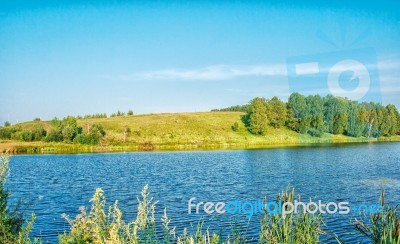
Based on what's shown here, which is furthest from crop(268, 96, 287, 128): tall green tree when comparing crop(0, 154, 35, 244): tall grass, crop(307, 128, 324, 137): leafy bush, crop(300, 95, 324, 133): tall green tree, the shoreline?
crop(0, 154, 35, 244): tall grass

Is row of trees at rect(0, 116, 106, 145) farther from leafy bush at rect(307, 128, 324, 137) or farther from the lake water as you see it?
leafy bush at rect(307, 128, 324, 137)

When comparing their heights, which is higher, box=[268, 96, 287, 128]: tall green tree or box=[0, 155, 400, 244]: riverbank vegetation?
box=[268, 96, 287, 128]: tall green tree

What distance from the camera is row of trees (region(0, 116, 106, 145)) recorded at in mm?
93812

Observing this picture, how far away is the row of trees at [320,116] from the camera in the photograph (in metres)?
48.3

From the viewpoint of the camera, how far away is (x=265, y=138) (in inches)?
4149

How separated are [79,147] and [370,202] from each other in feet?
238

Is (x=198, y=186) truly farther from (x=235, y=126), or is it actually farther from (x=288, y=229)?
(x=235, y=126)

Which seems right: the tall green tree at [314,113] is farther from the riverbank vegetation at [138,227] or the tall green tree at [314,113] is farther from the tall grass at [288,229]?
the riverbank vegetation at [138,227]

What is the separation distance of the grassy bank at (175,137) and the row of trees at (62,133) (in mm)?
2421

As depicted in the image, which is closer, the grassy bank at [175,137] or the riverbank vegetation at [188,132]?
the riverbank vegetation at [188,132]

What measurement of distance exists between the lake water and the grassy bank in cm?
3416

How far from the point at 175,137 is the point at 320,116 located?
6400 centimetres

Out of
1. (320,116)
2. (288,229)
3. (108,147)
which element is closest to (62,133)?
(108,147)
